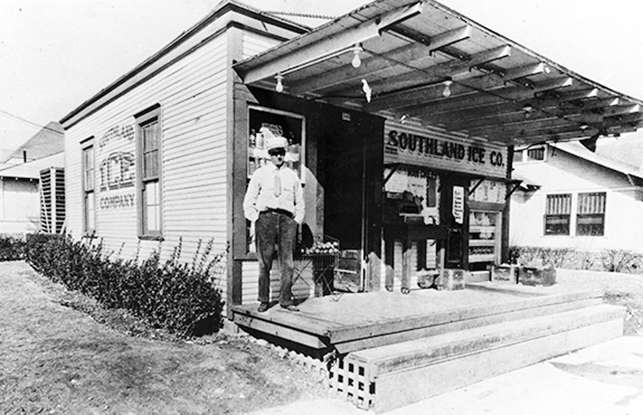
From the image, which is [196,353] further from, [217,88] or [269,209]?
[217,88]

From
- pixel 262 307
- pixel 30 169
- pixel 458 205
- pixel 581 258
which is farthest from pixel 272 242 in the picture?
pixel 30 169

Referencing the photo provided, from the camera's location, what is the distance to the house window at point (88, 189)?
1141 centimetres

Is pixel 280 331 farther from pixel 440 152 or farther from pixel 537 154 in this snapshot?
pixel 537 154

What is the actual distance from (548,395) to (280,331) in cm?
303

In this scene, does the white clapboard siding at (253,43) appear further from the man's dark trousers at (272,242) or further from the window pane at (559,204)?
the window pane at (559,204)

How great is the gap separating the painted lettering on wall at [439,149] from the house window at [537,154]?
9.09 meters

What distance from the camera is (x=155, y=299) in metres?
6.32

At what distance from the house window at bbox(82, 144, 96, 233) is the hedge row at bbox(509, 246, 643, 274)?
1212cm

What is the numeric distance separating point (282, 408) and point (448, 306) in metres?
2.93

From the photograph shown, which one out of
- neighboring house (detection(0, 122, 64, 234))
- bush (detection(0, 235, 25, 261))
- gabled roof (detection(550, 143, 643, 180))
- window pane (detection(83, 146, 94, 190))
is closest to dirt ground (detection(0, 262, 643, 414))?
window pane (detection(83, 146, 94, 190))

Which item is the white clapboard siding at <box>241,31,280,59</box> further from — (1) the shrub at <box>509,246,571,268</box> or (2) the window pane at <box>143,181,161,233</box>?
(1) the shrub at <box>509,246,571,268</box>

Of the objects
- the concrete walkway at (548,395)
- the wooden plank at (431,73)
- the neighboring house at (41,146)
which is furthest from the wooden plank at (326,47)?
the neighboring house at (41,146)

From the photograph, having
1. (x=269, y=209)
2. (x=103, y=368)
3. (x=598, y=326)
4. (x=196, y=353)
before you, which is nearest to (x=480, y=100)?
(x=269, y=209)

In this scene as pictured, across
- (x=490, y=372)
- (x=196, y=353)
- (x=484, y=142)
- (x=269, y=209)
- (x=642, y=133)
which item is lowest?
(x=490, y=372)
